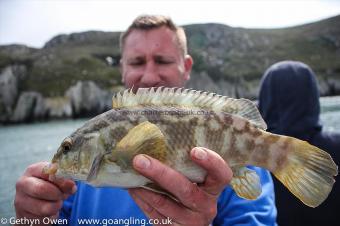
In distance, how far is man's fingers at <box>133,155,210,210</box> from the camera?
6.98 feet

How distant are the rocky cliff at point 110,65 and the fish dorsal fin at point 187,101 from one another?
8242cm

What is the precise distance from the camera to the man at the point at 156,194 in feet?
7.49

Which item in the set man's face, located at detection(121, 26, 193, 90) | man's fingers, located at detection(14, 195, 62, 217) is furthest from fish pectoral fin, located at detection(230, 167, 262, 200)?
man's face, located at detection(121, 26, 193, 90)

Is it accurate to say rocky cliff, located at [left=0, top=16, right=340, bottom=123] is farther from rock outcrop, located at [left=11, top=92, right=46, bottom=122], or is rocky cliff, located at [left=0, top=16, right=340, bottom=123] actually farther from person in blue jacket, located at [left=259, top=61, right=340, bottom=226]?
person in blue jacket, located at [left=259, top=61, right=340, bottom=226]

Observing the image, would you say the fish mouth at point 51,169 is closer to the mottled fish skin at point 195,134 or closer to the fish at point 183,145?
the fish at point 183,145

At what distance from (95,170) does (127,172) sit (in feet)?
0.69

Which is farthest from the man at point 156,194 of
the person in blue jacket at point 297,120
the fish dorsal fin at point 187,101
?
the person in blue jacket at point 297,120

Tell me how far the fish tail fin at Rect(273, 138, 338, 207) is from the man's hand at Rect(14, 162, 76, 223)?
164 centimetres

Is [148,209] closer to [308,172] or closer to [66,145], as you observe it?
[66,145]

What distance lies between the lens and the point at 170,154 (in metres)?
2.30

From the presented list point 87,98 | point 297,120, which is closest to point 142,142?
point 297,120

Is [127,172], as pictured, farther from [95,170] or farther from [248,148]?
[248,148]

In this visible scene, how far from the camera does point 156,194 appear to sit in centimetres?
239

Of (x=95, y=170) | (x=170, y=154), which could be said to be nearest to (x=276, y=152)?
(x=170, y=154)
